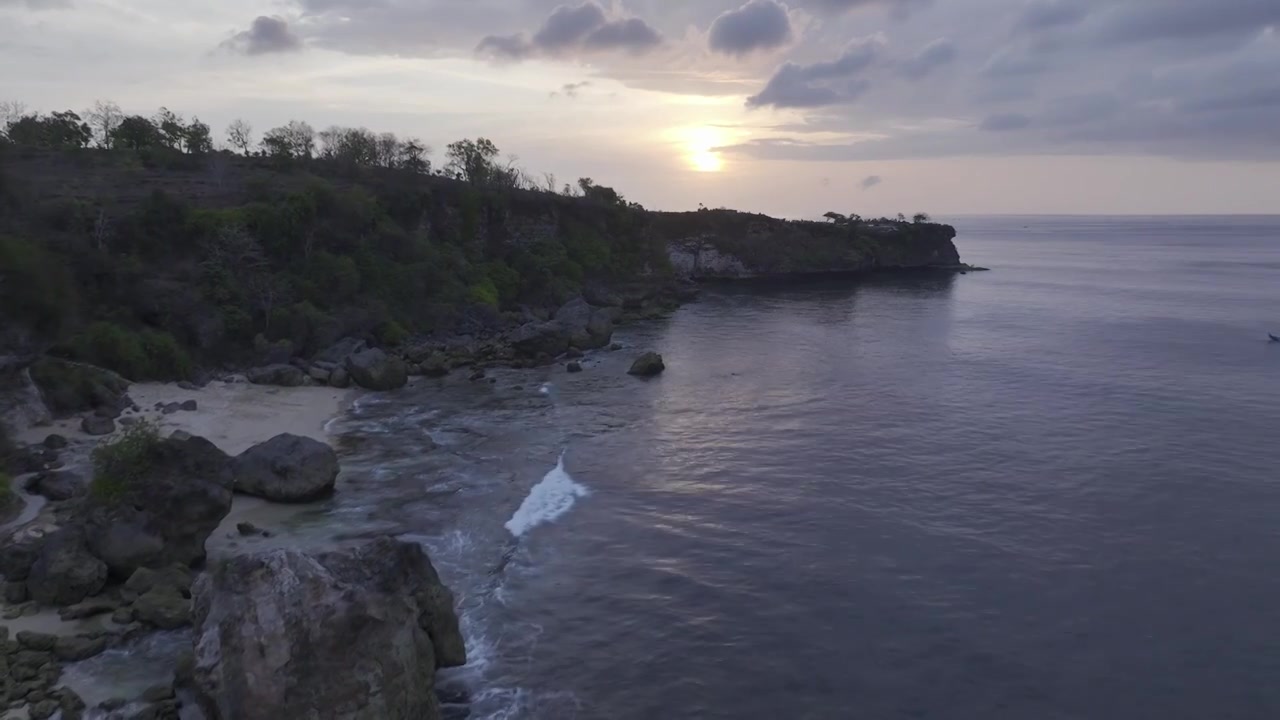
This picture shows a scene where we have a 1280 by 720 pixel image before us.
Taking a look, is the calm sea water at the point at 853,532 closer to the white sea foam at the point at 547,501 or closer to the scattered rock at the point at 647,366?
the white sea foam at the point at 547,501

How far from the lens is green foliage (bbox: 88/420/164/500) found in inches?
1051

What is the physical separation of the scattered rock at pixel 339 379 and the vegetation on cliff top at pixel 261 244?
668 cm

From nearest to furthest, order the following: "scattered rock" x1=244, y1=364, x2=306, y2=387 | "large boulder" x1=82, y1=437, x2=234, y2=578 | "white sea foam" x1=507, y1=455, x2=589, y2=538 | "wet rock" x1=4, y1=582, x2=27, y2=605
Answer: "wet rock" x1=4, y1=582, x2=27, y2=605 < "large boulder" x1=82, y1=437, x2=234, y2=578 < "white sea foam" x1=507, y1=455, x2=589, y2=538 < "scattered rock" x1=244, y1=364, x2=306, y2=387

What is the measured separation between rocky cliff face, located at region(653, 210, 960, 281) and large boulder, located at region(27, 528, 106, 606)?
11616 cm

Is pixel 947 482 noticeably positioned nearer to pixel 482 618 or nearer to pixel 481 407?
pixel 482 618

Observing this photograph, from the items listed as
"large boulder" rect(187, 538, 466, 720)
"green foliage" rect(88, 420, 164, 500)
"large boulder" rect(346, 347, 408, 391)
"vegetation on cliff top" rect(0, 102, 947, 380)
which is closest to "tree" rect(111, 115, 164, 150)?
"vegetation on cliff top" rect(0, 102, 947, 380)

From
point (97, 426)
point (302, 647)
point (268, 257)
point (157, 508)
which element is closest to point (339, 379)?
point (97, 426)

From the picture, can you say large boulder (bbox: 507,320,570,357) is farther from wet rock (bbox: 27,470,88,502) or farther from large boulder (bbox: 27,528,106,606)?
large boulder (bbox: 27,528,106,606)

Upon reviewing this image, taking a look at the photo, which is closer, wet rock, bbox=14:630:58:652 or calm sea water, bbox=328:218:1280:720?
wet rock, bbox=14:630:58:652

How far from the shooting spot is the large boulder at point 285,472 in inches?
1308

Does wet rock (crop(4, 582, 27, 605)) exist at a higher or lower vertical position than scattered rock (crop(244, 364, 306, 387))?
lower

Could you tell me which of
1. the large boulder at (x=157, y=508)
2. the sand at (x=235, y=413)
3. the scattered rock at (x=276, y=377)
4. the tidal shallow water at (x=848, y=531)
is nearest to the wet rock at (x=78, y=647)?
the large boulder at (x=157, y=508)

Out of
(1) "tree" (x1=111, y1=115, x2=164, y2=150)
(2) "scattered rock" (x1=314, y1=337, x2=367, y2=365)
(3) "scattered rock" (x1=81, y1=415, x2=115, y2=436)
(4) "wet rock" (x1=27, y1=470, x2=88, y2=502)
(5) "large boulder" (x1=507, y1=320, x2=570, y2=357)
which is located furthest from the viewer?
(1) "tree" (x1=111, y1=115, x2=164, y2=150)

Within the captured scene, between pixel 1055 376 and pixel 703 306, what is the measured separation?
52046mm
